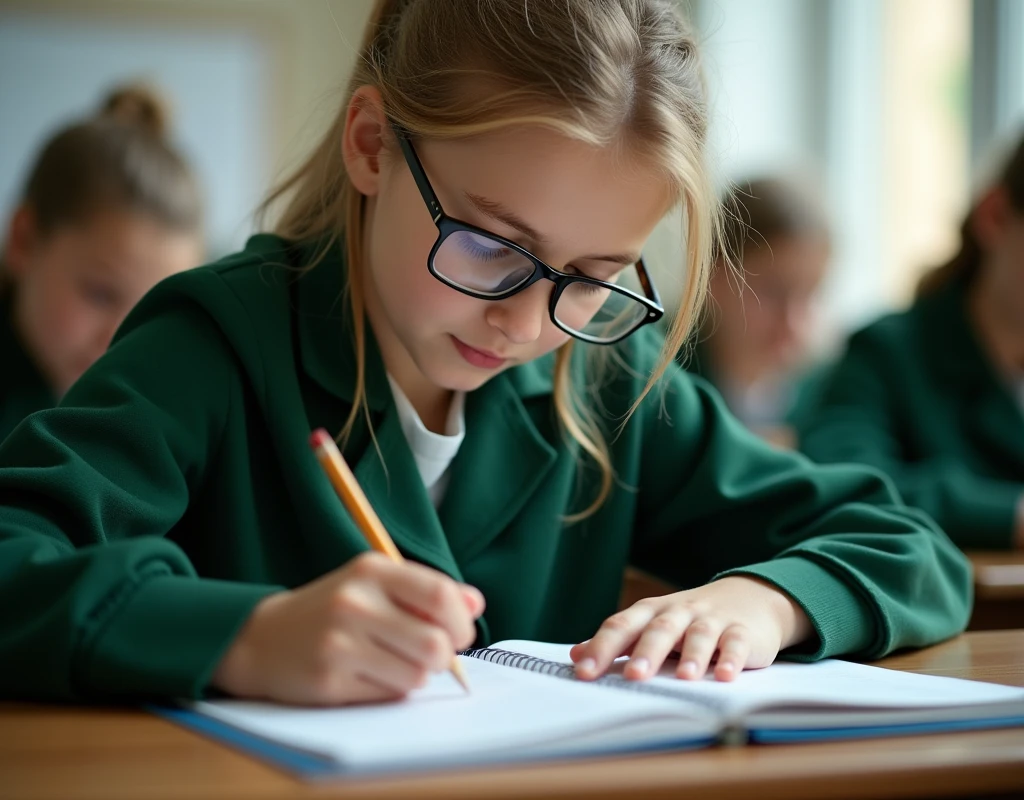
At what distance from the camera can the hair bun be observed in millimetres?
2346

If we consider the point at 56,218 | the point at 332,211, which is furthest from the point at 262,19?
the point at 332,211

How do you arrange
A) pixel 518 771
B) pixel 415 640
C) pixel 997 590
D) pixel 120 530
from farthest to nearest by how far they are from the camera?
pixel 997 590
pixel 120 530
pixel 415 640
pixel 518 771

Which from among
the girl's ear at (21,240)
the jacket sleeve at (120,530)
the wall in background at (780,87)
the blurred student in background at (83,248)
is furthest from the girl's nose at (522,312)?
the wall in background at (780,87)

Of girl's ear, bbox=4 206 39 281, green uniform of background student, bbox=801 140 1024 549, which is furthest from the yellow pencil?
girl's ear, bbox=4 206 39 281

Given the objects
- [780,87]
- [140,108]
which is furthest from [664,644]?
[780,87]

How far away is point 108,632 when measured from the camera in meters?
0.76

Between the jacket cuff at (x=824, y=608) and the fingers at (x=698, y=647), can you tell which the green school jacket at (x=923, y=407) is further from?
the fingers at (x=698, y=647)

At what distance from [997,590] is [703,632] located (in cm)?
67

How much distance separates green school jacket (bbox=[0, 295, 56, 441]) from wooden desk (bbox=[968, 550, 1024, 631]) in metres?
1.50

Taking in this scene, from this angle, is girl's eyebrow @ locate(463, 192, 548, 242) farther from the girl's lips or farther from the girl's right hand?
the girl's right hand

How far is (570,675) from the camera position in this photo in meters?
0.83

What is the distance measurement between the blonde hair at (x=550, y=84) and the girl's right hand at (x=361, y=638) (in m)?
0.36

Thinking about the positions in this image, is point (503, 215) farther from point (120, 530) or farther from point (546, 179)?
point (120, 530)

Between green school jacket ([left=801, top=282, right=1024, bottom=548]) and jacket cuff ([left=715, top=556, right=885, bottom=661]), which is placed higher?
jacket cuff ([left=715, top=556, right=885, bottom=661])
